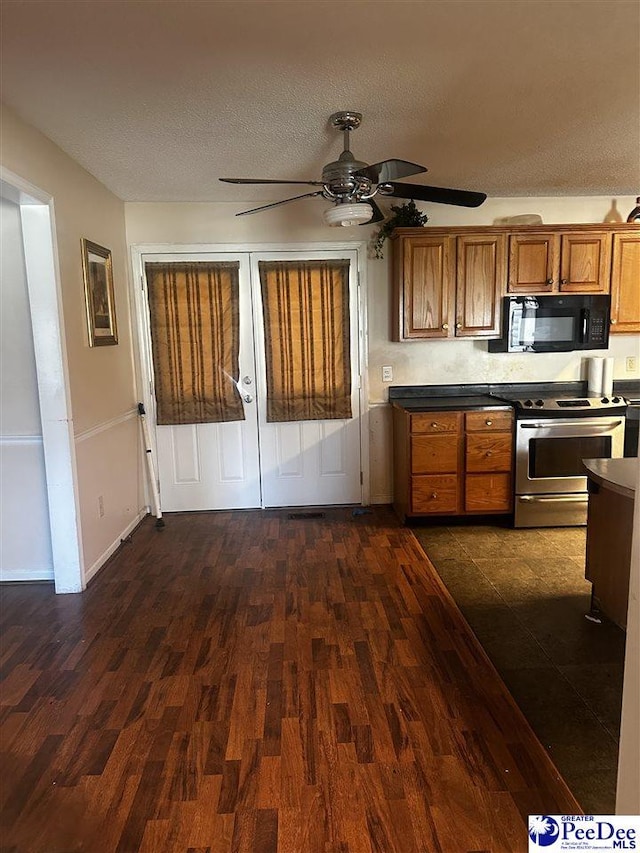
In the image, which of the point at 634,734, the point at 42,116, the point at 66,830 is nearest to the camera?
the point at 634,734

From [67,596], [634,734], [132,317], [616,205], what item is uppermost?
[616,205]

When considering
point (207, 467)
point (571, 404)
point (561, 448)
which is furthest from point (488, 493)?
point (207, 467)

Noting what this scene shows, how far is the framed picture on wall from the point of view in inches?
142

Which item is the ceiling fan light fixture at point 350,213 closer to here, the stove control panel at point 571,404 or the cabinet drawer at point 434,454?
the cabinet drawer at point 434,454

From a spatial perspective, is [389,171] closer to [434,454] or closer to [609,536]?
[609,536]

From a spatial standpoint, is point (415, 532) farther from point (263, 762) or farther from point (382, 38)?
point (382, 38)

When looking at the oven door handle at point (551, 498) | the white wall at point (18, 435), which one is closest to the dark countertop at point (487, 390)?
the oven door handle at point (551, 498)

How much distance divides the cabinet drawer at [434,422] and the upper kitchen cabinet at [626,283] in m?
1.51

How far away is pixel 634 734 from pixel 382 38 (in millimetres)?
2258

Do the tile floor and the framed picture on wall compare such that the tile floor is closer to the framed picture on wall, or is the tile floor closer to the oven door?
the oven door

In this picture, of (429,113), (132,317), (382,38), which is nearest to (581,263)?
(429,113)

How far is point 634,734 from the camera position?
1.03 m

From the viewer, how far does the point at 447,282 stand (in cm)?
426

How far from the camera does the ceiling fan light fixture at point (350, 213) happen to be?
114 inches
